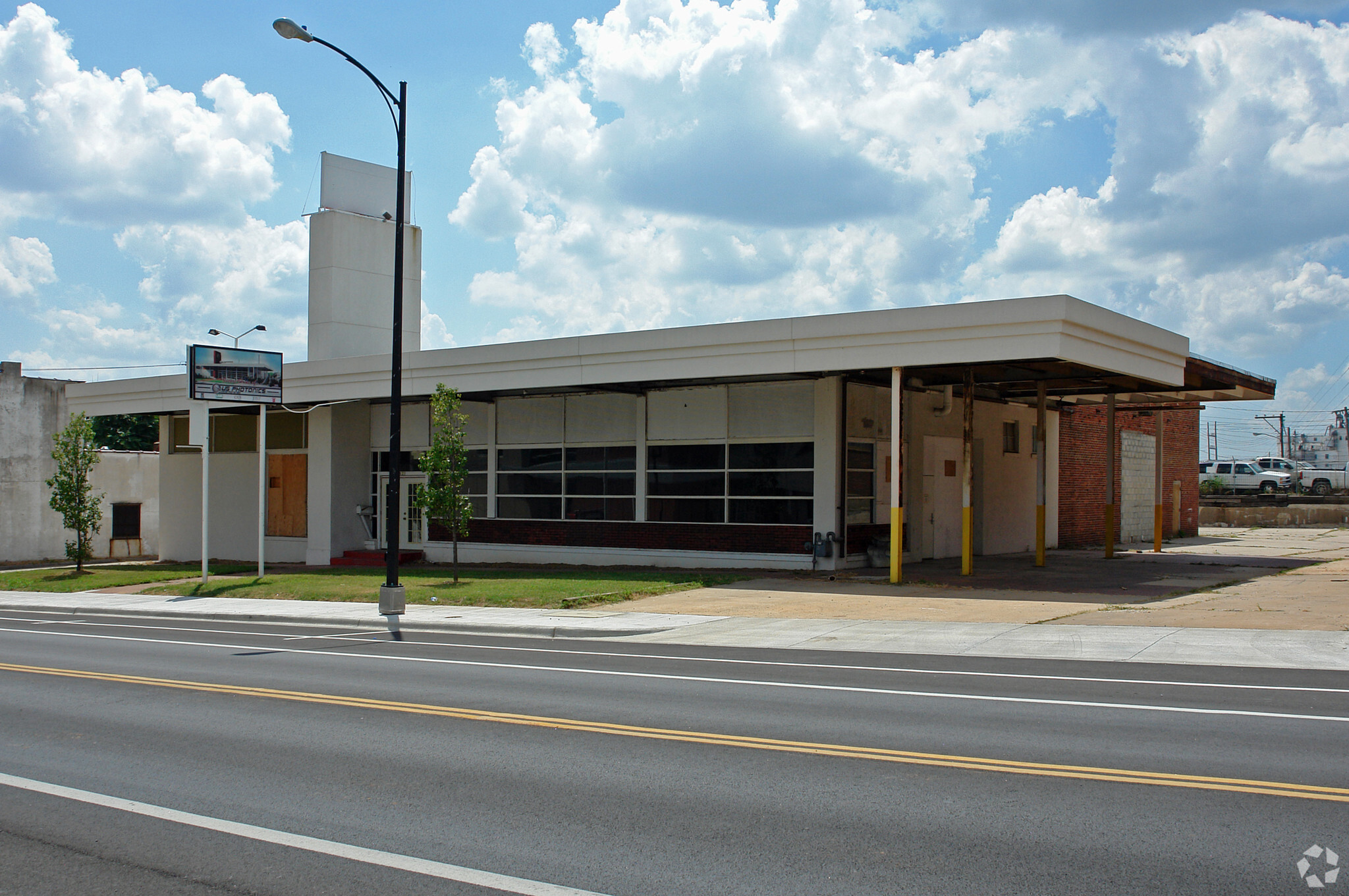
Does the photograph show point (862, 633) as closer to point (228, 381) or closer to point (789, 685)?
point (789, 685)

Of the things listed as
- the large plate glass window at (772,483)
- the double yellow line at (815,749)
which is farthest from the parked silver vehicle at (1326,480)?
the double yellow line at (815,749)

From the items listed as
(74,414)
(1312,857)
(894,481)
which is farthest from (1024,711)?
(74,414)

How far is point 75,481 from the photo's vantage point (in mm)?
29828

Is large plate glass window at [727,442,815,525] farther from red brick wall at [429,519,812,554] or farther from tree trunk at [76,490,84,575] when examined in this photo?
tree trunk at [76,490,84,575]

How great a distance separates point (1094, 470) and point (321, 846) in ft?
108

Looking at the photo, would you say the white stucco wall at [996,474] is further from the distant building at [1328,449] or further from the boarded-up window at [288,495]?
the distant building at [1328,449]

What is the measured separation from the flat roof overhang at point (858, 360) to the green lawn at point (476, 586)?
14.9 feet

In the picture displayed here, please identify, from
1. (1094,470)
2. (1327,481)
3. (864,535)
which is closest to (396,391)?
(864,535)

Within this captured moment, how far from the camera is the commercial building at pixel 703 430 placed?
21.8 meters

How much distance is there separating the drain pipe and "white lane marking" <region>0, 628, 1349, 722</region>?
54.5 feet

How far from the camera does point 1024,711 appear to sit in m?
9.23

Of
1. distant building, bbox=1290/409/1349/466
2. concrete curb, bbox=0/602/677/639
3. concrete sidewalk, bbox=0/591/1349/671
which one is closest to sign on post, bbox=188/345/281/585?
concrete curb, bbox=0/602/677/639

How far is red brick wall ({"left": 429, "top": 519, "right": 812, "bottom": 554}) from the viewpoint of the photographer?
24344 millimetres

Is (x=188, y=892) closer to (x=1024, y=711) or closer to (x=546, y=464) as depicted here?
(x=1024, y=711)
